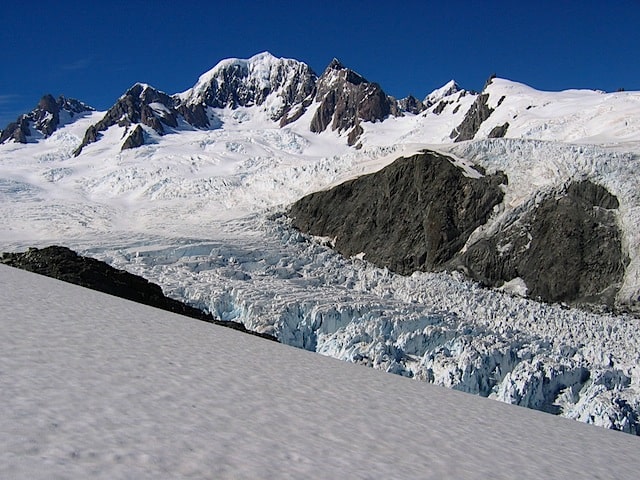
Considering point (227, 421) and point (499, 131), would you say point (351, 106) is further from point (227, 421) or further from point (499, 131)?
point (227, 421)

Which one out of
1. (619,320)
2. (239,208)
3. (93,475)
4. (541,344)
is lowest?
(93,475)

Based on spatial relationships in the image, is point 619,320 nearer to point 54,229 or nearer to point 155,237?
point 155,237

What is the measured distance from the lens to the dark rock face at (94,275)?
15.0 m

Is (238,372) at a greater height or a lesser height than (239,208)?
lesser

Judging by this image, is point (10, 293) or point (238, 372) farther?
point (10, 293)

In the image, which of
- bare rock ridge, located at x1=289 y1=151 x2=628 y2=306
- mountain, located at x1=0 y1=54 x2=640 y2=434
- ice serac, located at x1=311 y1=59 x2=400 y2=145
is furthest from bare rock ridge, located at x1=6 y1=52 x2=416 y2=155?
bare rock ridge, located at x1=289 y1=151 x2=628 y2=306

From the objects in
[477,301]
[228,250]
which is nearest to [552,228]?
[477,301]

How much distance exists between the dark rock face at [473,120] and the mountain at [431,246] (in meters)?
5.64

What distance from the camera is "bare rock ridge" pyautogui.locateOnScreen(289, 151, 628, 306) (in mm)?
31750

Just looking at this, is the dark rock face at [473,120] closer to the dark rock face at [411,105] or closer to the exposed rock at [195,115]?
the dark rock face at [411,105]

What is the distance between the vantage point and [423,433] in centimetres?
401

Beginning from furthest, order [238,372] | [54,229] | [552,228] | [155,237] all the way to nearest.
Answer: [54,229], [155,237], [552,228], [238,372]

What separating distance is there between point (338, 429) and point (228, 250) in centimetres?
3150

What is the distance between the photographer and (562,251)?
32.9 metres
